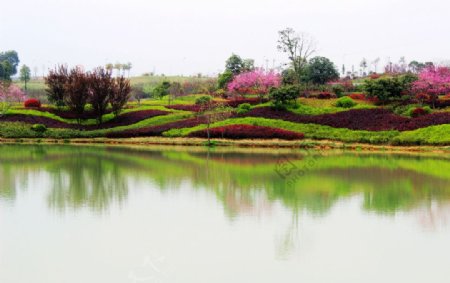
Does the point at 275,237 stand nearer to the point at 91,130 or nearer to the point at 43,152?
the point at 43,152

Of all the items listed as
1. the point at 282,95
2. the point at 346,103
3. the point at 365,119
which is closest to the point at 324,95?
the point at 346,103

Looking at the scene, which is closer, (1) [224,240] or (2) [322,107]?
(1) [224,240]

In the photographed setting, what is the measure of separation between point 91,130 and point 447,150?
25899 mm

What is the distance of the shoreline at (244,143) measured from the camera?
34.8m

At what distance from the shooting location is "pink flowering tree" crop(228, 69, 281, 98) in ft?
163

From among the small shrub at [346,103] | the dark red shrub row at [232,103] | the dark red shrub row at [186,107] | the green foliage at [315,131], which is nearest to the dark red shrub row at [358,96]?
the small shrub at [346,103]

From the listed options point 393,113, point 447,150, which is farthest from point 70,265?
point 393,113

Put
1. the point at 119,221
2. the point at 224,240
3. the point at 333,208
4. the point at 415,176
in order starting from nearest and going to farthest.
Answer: the point at 224,240, the point at 119,221, the point at 333,208, the point at 415,176

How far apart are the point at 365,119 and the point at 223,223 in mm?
27316

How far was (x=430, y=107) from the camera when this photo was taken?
138 ft

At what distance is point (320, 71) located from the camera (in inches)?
2264

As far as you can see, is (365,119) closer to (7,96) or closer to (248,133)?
(248,133)

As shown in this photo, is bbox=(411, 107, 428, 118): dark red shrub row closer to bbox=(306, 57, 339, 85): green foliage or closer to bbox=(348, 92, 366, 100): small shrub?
bbox=(348, 92, 366, 100): small shrub

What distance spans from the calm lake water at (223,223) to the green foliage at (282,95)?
17614 mm
